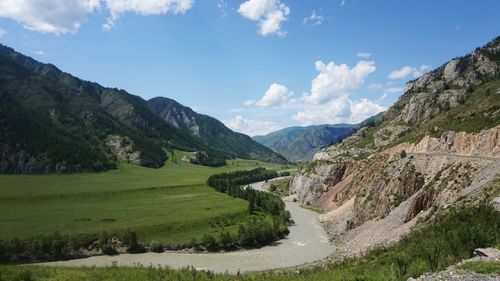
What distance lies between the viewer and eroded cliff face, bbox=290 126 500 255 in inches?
2749

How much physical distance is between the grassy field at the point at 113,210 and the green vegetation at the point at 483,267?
8116 centimetres

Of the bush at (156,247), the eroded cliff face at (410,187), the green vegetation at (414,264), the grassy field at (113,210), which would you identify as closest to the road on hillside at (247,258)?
the bush at (156,247)

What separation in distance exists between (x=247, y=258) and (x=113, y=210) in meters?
66.1

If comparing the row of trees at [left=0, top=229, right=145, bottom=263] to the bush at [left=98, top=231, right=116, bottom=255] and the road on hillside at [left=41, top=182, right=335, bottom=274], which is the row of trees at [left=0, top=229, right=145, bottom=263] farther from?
the road on hillside at [left=41, top=182, right=335, bottom=274]

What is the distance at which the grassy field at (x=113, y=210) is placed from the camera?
110 metres

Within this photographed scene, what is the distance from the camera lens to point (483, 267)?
28531 mm

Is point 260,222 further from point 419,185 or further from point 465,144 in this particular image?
point 465,144

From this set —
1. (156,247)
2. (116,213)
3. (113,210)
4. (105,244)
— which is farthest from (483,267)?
(113,210)

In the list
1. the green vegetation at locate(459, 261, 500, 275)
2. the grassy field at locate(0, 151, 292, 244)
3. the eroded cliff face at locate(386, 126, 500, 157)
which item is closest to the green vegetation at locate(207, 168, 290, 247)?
the grassy field at locate(0, 151, 292, 244)

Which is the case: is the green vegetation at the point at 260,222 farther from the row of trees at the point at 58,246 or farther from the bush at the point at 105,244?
the bush at the point at 105,244

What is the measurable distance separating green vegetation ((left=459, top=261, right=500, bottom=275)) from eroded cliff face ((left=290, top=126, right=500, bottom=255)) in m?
30.8

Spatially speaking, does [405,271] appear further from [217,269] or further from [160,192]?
[160,192]

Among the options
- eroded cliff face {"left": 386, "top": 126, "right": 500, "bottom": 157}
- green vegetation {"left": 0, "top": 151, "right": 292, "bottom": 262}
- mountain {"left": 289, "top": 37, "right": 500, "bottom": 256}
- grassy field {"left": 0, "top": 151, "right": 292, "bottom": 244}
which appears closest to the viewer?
mountain {"left": 289, "top": 37, "right": 500, "bottom": 256}

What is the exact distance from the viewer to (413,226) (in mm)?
→ 65438
